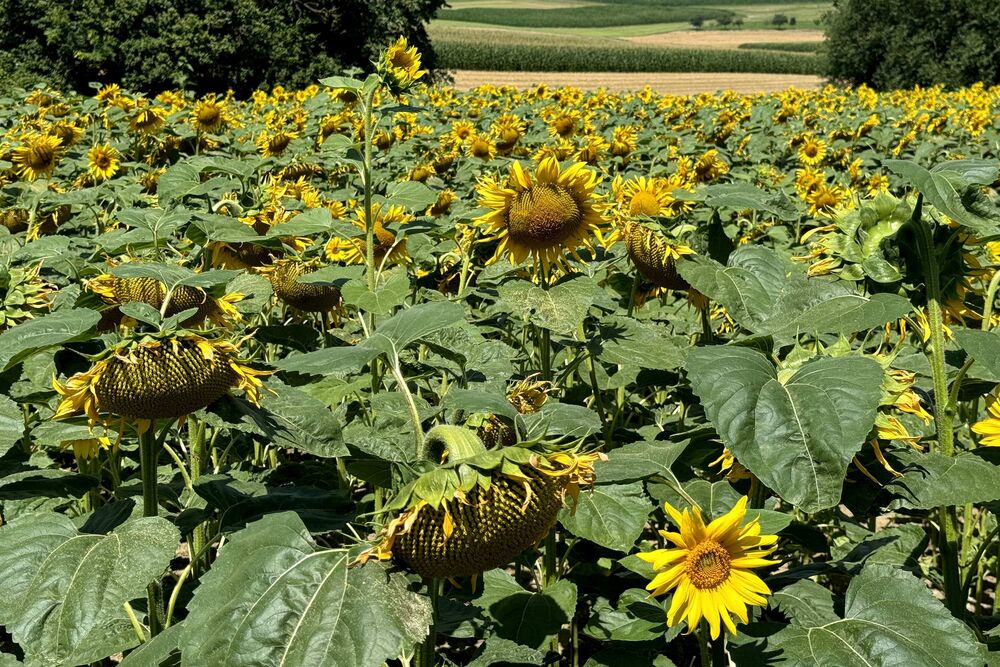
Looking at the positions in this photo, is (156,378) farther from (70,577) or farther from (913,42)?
(913,42)

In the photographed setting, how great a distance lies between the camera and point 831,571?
5.25 feet

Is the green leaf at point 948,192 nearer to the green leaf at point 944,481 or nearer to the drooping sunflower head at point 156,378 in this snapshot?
the green leaf at point 944,481

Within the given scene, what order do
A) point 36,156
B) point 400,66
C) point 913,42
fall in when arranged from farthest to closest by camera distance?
point 913,42
point 36,156
point 400,66

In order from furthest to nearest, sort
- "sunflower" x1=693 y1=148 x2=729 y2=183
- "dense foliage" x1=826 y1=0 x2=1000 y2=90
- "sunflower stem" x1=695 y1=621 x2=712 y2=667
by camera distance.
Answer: "dense foliage" x1=826 y1=0 x2=1000 y2=90
"sunflower" x1=693 y1=148 x2=729 y2=183
"sunflower stem" x1=695 y1=621 x2=712 y2=667

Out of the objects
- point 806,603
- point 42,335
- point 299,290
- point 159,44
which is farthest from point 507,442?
point 159,44

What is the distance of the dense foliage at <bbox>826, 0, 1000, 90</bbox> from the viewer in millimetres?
27250

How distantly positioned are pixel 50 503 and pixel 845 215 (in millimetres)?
1808

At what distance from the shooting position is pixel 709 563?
4.57 feet

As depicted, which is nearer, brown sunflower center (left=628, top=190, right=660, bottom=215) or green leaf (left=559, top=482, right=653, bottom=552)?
green leaf (left=559, top=482, right=653, bottom=552)

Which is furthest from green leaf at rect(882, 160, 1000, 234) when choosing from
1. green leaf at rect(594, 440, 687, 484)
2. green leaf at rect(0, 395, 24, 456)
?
green leaf at rect(0, 395, 24, 456)

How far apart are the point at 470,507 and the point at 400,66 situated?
2381mm

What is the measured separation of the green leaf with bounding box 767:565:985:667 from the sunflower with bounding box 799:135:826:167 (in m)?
5.73

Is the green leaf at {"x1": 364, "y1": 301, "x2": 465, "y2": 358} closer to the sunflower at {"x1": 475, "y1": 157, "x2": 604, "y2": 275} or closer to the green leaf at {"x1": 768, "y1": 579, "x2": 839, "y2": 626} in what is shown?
the green leaf at {"x1": 768, "y1": 579, "x2": 839, "y2": 626}

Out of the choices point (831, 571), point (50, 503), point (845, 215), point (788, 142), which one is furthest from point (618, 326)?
point (788, 142)
